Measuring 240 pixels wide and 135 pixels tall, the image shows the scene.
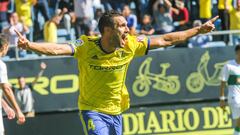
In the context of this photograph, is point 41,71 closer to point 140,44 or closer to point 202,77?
point 202,77

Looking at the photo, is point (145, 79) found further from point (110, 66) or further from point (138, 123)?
point (110, 66)

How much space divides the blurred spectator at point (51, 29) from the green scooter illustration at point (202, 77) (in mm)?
3317

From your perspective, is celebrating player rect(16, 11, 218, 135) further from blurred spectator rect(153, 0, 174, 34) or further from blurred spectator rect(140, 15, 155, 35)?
blurred spectator rect(153, 0, 174, 34)

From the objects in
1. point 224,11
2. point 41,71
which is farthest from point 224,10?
point 41,71

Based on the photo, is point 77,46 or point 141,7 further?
point 141,7

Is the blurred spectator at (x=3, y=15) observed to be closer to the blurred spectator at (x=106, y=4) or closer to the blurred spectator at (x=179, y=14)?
the blurred spectator at (x=106, y=4)

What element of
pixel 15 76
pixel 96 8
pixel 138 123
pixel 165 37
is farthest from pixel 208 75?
pixel 165 37

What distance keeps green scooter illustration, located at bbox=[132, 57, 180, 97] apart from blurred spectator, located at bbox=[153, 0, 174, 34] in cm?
126

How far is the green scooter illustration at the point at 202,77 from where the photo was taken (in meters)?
16.7

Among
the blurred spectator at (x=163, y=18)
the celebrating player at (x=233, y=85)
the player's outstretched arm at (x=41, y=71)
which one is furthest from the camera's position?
the blurred spectator at (x=163, y=18)

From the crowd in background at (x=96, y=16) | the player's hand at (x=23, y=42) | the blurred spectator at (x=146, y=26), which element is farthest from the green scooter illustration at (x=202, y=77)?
the player's hand at (x=23, y=42)

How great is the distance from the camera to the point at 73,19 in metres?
17.3

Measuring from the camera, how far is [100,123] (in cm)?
815

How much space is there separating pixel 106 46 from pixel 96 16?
9.77 metres
